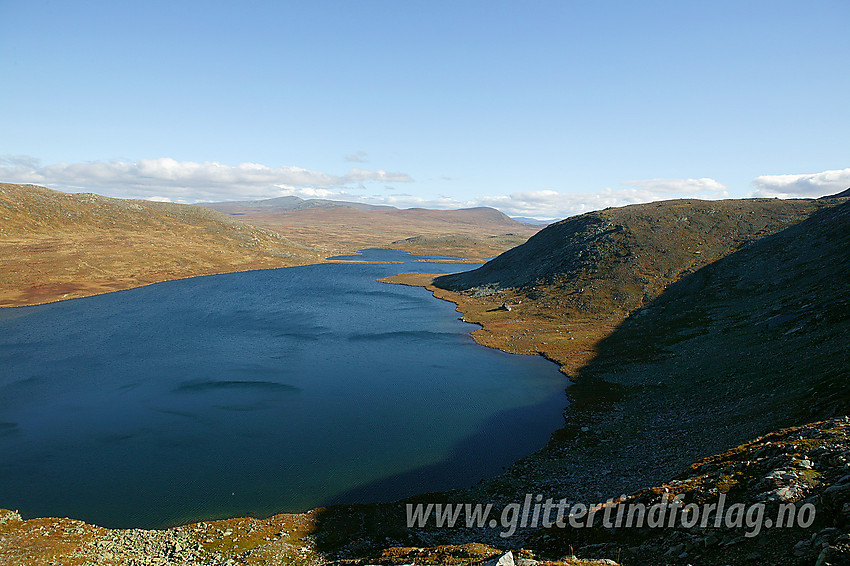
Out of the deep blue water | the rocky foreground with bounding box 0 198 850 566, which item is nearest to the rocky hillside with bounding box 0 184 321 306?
the deep blue water

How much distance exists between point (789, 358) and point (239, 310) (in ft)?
295

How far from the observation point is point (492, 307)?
300 ft

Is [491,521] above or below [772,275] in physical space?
below

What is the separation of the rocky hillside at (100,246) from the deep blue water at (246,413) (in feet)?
107

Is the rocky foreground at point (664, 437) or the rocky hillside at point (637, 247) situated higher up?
the rocky hillside at point (637, 247)

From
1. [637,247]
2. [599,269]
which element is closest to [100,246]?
[599,269]

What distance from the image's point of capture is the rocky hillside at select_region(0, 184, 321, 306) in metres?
108

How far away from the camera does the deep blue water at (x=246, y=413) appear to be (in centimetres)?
2962

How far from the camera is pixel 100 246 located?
456 feet

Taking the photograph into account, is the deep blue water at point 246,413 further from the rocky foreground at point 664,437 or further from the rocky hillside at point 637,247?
the rocky hillside at point 637,247

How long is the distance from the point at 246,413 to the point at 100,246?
13374 centimetres

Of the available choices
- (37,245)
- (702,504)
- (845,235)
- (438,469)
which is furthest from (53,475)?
(37,245)

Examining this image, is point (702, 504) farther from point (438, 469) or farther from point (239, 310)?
point (239, 310)

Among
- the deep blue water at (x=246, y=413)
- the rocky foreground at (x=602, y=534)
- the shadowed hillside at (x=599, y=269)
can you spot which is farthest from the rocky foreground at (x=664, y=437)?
the deep blue water at (x=246, y=413)
